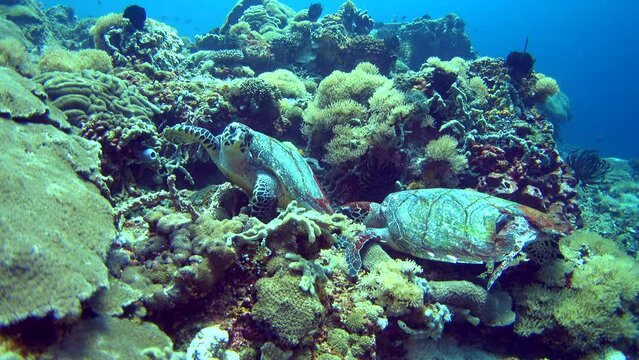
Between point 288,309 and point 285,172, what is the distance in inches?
91.3

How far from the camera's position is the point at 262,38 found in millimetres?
12633

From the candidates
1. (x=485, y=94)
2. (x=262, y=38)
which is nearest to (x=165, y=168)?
(x=485, y=94)

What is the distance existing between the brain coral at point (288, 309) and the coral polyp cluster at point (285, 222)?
2 centimetres

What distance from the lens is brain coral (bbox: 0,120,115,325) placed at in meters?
1.66

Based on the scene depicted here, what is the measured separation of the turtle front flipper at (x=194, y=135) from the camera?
4.62 m

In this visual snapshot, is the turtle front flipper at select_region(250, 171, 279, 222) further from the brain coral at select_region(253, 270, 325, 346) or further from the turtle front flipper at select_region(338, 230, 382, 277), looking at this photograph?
the brain coral at select_region(253, 270, 325, 346)

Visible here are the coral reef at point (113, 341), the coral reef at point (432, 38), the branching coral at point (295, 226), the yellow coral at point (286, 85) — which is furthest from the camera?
the coral reef at point (432, 38)

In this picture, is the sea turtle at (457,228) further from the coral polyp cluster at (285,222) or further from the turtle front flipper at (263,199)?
the turtle front flipper at (263,199)

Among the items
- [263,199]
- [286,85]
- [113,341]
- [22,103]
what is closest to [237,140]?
[263,199]

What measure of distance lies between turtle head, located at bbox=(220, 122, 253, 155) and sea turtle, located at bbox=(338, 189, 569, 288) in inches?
75.4

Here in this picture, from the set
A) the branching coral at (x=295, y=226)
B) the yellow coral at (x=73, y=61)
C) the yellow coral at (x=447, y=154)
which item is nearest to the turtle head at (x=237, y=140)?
the branching coral at (x=295, y=226)

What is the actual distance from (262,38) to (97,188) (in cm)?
1091

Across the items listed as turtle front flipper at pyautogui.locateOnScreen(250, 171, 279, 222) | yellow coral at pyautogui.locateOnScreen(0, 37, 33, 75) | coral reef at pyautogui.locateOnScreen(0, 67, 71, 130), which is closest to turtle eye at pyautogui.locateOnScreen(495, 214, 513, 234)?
turtle front flipper at pyautogui.locateOnScreen(250, 171, 279, 222)

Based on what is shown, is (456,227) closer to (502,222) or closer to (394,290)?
(502,222)
